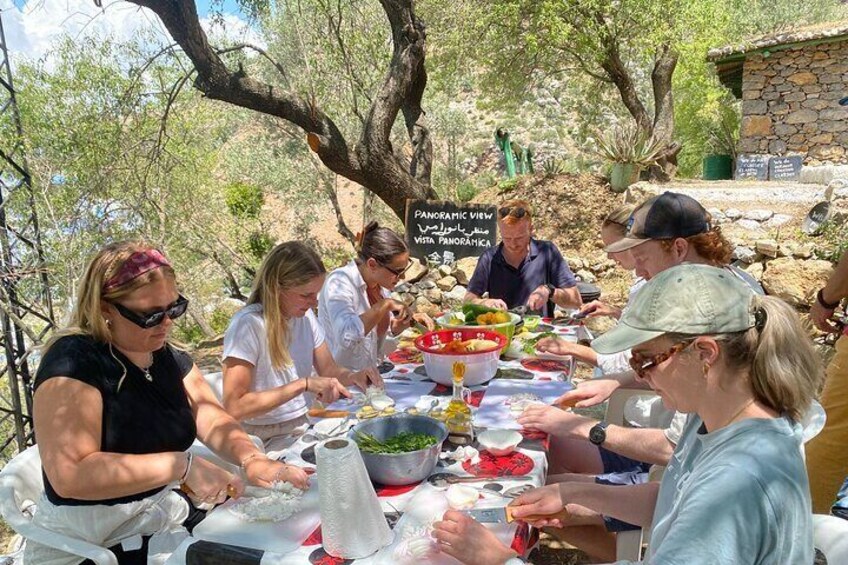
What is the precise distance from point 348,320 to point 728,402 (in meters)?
2.20

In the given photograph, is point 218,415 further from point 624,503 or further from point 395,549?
point 624,503

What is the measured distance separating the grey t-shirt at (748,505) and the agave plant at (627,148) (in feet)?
25.9

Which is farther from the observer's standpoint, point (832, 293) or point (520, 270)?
point (520, 270)

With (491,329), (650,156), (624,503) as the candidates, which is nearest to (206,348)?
(491,329)

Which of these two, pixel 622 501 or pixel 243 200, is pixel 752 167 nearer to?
pixel 243 200

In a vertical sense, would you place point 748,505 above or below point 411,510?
above

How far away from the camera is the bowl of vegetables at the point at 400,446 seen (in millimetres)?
1688

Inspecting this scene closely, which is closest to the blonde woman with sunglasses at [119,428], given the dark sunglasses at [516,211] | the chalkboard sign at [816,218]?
the dark sunglasses at [516,211]

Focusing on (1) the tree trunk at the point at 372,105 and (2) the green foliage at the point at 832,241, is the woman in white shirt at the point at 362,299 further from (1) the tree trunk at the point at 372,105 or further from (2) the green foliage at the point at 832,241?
(2) the green foliage at the point at 832,241

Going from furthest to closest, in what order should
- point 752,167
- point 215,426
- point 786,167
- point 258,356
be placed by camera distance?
point 752,167, point 786,167, point 258,356, point 215,426

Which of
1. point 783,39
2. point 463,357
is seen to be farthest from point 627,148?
point 463,357

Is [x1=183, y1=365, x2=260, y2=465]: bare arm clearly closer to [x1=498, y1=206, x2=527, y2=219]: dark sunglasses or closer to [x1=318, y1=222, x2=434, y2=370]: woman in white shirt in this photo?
[x1=318, y1=222, x2=434, y2=370]: woman in white shirt

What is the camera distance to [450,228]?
22.2 feet

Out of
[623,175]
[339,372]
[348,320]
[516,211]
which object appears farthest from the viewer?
[623,175]
